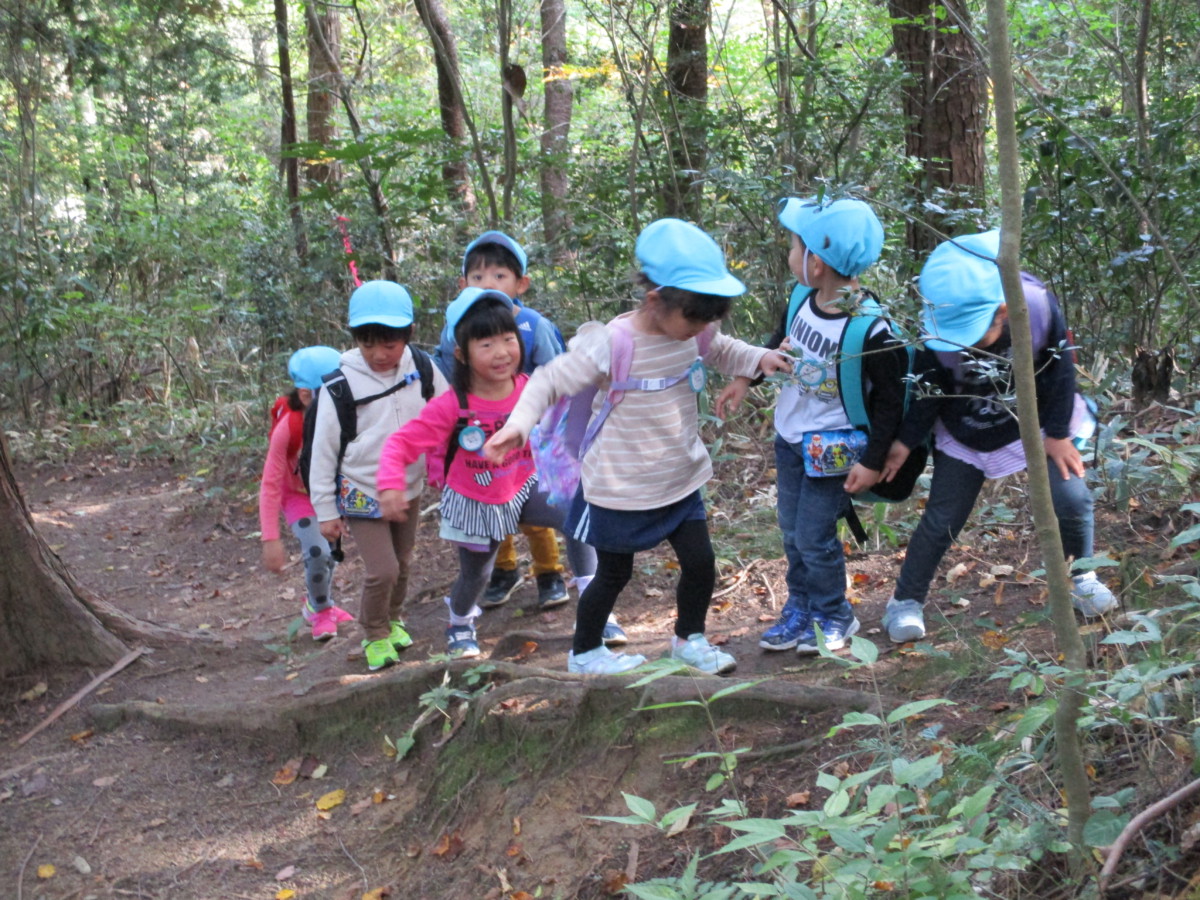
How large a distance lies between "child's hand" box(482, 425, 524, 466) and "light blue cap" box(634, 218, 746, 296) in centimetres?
72

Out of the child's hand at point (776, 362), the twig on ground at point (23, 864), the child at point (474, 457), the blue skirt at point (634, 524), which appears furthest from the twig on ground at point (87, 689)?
the child's hand at point (776, 362)

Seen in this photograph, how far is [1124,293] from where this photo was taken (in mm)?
5594

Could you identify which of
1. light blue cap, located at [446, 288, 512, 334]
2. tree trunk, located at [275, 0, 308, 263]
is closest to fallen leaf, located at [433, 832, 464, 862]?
light blue cap, located at [446, 288, 512, 334]

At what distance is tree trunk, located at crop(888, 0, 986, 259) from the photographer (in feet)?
21.3

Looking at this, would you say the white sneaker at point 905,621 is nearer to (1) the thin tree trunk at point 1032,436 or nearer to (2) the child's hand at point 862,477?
(2) the child's hand at point 862,477

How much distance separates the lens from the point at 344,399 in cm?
464

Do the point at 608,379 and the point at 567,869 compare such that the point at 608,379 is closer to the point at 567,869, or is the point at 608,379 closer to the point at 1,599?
the point at 567,869

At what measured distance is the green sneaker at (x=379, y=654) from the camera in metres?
4.78

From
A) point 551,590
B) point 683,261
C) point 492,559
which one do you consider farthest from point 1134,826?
point 551,590

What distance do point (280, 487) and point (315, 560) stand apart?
450mm

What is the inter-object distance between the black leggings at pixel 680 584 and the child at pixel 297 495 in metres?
1.79

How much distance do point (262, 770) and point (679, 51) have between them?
6.05 metres

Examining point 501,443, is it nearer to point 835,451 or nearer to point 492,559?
point 835,451

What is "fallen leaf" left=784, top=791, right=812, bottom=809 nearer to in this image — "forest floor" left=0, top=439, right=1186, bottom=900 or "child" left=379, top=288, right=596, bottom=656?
"forest floor" left=0, top=439, right=1186, bottom=900
